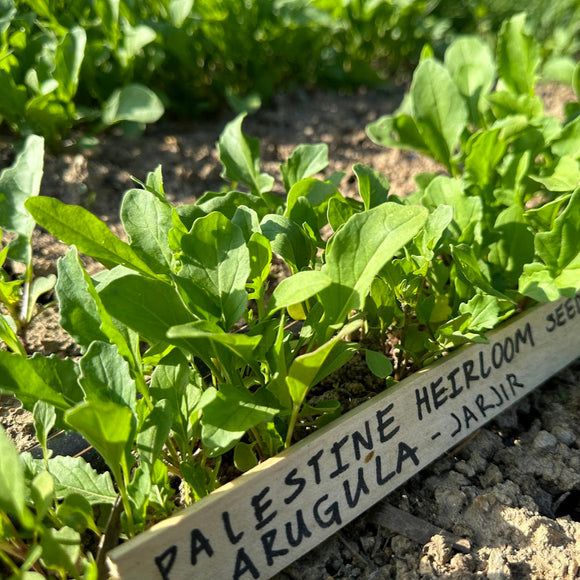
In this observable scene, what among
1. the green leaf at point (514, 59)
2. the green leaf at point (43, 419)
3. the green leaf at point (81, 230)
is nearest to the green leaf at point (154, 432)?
the green leaf at point (43, 419)

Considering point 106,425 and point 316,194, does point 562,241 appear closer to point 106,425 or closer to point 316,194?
point 316,194

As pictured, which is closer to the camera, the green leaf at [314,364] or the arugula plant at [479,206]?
the green leaf at [314,364]

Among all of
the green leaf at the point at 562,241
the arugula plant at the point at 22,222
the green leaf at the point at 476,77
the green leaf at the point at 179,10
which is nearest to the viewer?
the green leaf at the point at 562,241

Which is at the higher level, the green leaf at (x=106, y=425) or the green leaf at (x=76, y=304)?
the green leaf at (x=76, y=304)

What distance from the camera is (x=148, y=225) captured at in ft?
3.11

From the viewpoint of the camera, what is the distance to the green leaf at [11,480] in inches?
26.6

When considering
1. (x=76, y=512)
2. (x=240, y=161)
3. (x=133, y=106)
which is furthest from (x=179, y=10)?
(x=76, y=512)

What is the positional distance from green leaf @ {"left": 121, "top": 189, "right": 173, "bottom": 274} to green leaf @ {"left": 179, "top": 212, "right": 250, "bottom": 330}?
10cm

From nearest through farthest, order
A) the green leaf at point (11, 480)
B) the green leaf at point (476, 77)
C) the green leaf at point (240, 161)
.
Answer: the green leaf at point (11, 480) < the green leaf at point (240, 161) < the green leaf at point (476, 77)

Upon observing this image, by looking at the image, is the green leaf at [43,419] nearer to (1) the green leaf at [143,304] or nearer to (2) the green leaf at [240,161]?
(1) the green leaf at [143,304]

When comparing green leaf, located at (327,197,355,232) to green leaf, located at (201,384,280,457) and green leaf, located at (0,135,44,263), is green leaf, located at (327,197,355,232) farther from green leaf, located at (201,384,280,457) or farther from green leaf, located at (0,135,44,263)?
green leaf, located at (0,135,44,263)

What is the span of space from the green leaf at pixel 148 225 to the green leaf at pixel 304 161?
35 centimetres

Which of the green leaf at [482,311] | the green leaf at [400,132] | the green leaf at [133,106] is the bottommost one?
the green leaf at [482,311]

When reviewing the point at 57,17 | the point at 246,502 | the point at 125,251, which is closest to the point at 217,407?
the point at 246,502
